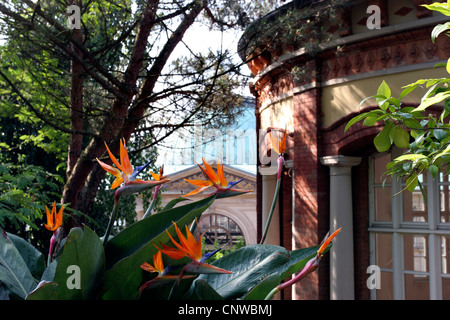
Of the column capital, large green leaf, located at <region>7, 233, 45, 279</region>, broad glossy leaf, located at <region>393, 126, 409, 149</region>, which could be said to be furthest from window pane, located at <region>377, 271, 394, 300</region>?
large green leaf, located at <region>7, 233, 45, 279</region>

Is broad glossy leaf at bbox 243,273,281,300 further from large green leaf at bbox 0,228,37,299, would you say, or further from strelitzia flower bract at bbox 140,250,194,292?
large green leaf at bbox 0,228,37,299

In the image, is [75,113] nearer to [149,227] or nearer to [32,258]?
[32,258]

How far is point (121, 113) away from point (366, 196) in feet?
12.9

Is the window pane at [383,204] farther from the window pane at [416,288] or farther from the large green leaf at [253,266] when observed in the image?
the large green leaf at [253,266]

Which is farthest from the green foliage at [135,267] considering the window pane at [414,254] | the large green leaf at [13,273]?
the window pane at [414,254]

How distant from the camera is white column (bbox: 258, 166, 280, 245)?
383 inches

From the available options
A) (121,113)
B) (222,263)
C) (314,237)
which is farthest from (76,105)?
(222,263)

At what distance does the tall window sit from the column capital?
0.33 metres

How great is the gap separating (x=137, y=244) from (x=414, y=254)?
762 centimetres

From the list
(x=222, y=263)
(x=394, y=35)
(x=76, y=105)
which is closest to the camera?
(x=222, y=263)

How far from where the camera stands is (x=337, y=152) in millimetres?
7602

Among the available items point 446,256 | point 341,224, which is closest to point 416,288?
point 446,256

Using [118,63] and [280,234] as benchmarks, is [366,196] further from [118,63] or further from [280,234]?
[118,63]

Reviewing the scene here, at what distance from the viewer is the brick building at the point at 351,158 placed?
6.95 meters
